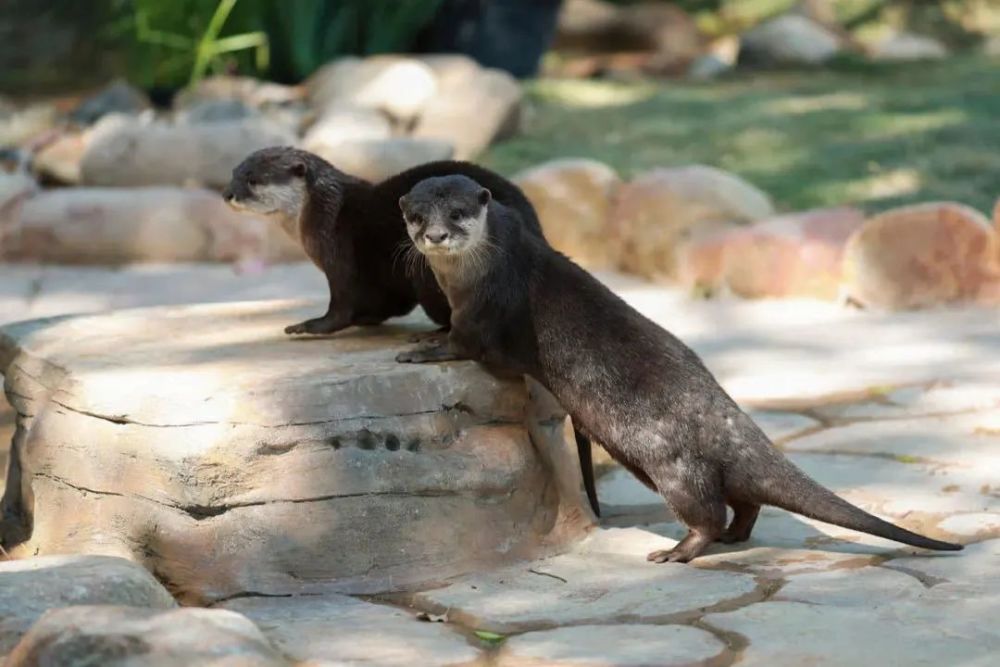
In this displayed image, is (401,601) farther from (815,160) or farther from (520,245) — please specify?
(815,160)

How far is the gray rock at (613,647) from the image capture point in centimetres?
293

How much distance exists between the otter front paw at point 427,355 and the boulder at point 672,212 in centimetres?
344

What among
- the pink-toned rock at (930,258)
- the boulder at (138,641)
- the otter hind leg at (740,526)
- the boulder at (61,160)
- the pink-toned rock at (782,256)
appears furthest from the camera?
the boulder at (61,160)

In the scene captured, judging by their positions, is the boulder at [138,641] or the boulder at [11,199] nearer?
the boulder at [138,641]

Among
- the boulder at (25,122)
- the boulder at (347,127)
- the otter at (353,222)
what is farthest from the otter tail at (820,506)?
the boulder at (25,122)

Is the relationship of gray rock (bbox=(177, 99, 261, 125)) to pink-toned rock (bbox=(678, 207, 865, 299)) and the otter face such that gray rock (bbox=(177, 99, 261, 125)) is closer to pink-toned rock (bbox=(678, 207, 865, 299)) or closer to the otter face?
pink-toned rock (bbox=(678, 207, 865, 299))

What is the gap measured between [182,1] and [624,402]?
24.6 feet

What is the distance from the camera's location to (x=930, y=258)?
20.5ft

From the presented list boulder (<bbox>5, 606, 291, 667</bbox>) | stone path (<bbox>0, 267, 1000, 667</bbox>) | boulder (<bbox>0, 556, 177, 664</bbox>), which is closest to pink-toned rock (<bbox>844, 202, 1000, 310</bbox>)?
stone path (<bbox>0, 267, 1000, 667</bbox>)

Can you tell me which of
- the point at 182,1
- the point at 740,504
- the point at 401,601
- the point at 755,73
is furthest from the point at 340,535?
the point at 755,73

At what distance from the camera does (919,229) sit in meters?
6.28

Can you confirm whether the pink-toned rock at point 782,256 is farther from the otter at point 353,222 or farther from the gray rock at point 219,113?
the gray rock at point 219,113

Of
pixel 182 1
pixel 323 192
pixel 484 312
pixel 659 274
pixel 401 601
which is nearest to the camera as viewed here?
pixel 401 601

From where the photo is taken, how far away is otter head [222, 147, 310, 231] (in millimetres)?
4227
